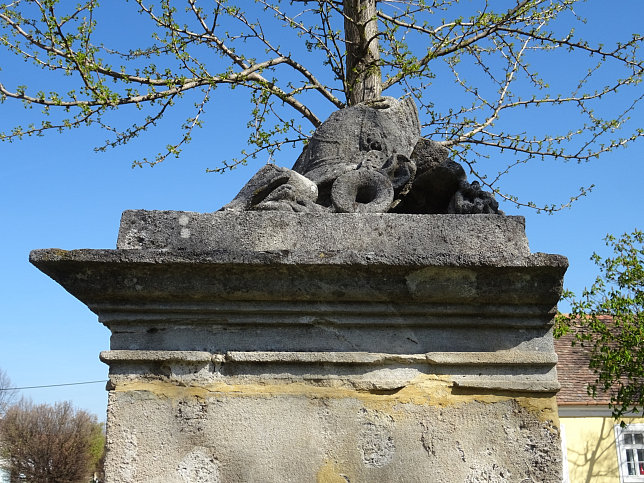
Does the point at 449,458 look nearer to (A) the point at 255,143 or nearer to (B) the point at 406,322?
(B) the point at 406,322

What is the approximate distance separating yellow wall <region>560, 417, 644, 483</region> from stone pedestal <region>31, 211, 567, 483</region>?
14510 mm

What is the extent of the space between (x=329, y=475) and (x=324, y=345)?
429 millimetres

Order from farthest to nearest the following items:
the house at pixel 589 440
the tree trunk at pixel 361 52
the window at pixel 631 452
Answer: the window at pixel 631 452 < the house at pixel 589 440 < the tree trunk at pixel 361 52

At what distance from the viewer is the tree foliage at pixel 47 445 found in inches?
1002

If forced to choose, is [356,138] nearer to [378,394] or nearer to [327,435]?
[378,394]

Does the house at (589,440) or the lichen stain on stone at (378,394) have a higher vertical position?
the house at (589,440)

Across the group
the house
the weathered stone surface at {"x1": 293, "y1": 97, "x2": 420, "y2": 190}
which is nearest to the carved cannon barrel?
the weathered stone surface at {"x1": 293, "y1": 97, "x2": 420, "y2": 190}

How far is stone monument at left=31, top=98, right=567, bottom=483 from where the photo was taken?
7.05ft

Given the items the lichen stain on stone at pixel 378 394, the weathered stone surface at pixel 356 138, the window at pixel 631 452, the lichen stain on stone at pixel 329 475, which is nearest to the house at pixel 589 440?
the window at pixel 631 452

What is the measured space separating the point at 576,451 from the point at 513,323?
48.9 ft

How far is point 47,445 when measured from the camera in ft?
84.8

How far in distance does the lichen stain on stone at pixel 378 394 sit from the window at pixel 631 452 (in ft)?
49.7

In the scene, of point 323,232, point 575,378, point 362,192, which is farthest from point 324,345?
point 575,378

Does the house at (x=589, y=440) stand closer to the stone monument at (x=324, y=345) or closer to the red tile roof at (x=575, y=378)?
the red tile roof at (x=575, y=378)
